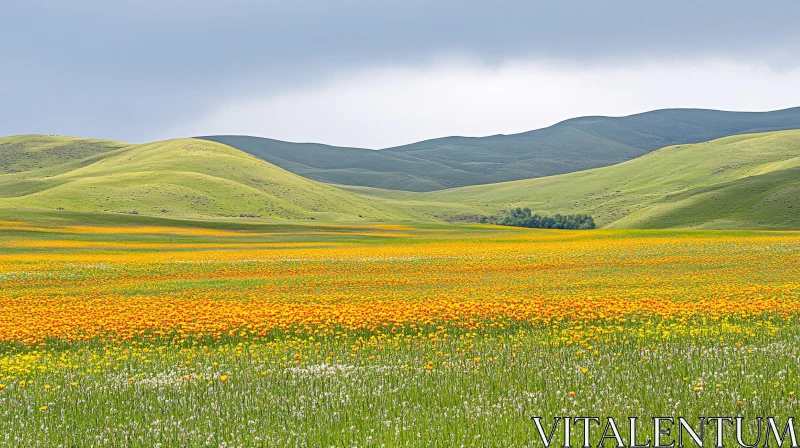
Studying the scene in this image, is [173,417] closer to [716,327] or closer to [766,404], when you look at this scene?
[766,404]

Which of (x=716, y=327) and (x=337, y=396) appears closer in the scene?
(x=337, y=396)

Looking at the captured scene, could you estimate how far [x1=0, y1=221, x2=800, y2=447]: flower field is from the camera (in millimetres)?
8844

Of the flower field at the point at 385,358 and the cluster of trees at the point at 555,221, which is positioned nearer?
the flower field at the point at 385,358

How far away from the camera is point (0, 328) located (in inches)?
714

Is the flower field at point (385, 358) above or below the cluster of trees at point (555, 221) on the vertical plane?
above

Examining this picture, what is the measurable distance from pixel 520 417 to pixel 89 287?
27.6 meters

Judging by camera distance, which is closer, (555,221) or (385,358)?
(385,358)

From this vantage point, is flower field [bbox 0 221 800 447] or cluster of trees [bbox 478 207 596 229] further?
cluster of trees [bbox 478 207 596 229]

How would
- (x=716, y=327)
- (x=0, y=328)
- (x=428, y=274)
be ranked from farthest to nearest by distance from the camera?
(x=428, y=274) < (x=0, y=328) < (x=716, y=327)

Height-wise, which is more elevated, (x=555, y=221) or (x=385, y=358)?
(x=385, y=358)

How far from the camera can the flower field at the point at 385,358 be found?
8844mm

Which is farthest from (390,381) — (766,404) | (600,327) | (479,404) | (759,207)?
(759,207)

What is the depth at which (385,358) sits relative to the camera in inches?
513

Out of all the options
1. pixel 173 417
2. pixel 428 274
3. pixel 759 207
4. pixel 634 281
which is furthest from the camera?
pixel 759 207
